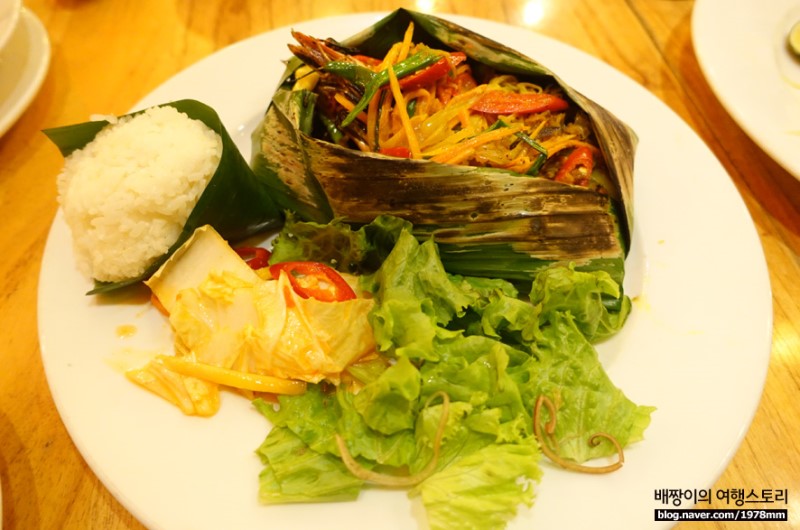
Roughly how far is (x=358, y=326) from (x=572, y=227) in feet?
2.37

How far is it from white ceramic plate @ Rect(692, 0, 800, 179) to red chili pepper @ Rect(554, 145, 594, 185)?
0.70 meters

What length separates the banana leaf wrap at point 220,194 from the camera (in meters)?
1.78

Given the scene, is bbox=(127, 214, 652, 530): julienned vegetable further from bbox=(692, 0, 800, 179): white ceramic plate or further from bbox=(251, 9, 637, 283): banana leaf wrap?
bbox=(692, 0, 800, 179): white ceramic plate

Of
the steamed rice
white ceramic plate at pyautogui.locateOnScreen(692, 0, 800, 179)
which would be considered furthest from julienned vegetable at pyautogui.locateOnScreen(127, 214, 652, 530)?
white ceramic plate at pyautogui.locateOnScreen(692, 0, 800, 179)

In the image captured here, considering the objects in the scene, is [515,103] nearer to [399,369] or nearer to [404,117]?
[404,117]

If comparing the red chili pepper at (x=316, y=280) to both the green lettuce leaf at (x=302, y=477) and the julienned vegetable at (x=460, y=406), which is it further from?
the green lettuce leaf at (x=302, y=477)

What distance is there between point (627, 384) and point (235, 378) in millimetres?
1102

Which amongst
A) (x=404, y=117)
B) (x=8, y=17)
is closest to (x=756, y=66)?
(x=404, y=117)

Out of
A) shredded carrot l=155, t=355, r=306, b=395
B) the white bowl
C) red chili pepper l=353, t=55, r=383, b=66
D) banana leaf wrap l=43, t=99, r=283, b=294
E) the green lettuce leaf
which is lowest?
the green lettuce leaf

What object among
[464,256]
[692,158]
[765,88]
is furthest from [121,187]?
[765,88]

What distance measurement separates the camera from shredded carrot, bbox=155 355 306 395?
5.03ft

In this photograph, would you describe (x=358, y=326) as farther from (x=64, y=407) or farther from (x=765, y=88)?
(x=765, y=88)

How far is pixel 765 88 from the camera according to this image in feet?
7.23

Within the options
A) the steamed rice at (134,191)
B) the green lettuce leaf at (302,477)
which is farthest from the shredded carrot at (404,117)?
the green lettuce leaf at (302,477)
